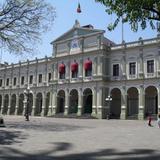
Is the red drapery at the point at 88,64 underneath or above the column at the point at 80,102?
above

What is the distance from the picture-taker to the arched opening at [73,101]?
5740cm

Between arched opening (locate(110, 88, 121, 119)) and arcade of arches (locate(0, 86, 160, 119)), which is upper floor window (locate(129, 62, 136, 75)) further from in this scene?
arched opening (locate(110, 88, 121, 119))

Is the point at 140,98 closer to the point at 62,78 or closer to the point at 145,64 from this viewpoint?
the point at 145,64

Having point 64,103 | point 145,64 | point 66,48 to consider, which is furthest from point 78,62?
point 145,64

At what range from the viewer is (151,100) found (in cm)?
4906

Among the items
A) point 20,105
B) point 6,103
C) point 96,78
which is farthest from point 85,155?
point 6,103

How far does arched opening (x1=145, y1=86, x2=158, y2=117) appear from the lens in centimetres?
4819

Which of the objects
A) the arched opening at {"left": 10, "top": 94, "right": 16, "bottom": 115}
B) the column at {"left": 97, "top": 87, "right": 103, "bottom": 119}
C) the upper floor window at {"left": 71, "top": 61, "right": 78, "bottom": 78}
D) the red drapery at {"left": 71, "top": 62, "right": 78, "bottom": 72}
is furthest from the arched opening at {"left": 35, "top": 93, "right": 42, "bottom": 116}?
the column at {"left": 97, "top": 87, "right": 103, "bottom": 119}

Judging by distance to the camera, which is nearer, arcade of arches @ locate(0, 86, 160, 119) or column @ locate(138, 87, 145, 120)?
column @ locate(138, 87, 145, 120)

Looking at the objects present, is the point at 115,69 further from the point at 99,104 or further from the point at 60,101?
the point at 60,101

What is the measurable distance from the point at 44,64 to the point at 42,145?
51.1 meters

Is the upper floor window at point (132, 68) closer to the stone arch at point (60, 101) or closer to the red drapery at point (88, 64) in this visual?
the red drapery at point (88, 64)

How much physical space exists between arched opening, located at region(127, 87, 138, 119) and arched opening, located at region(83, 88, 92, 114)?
7064 millimetres

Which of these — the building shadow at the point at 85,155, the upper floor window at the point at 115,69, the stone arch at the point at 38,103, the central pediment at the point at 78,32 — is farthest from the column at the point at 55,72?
the building shadow at the point at 85,155
